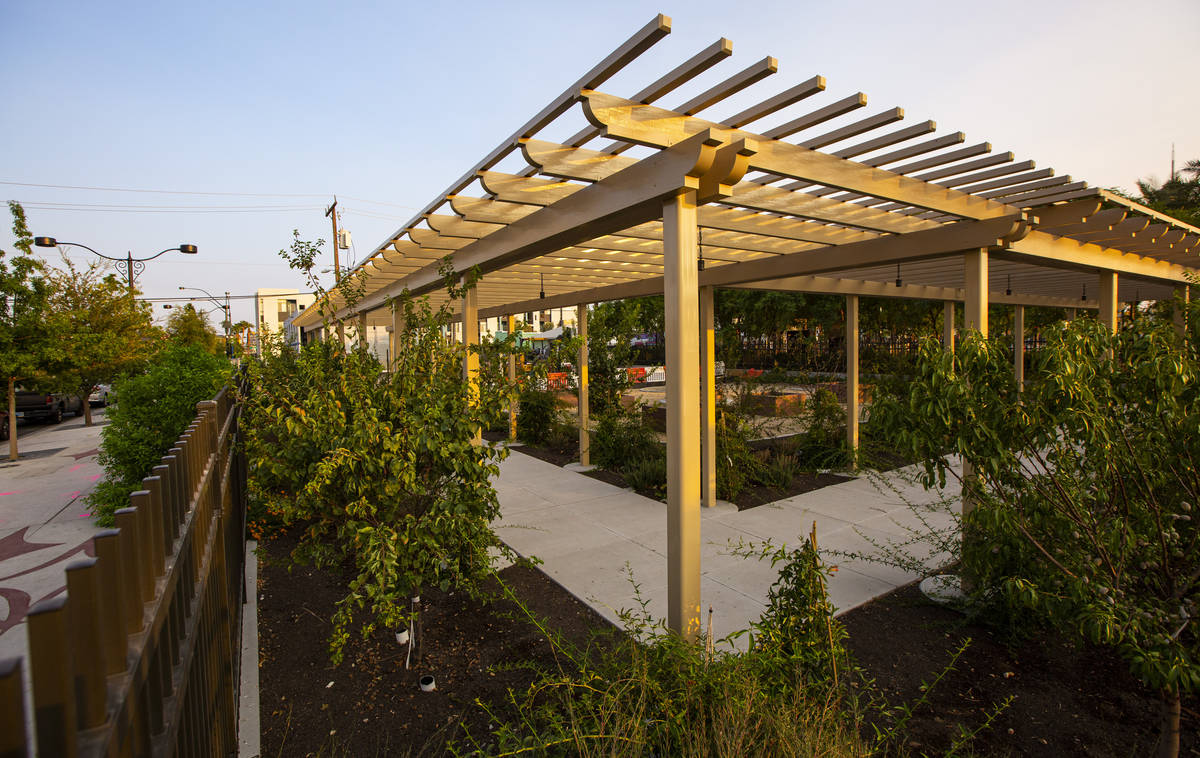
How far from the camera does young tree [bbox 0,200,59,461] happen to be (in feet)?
34.6

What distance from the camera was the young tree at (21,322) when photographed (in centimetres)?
1053

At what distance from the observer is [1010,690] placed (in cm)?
303

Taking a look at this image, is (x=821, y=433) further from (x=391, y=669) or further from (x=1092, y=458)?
(x=391, y=669)

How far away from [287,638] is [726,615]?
294 centimetres

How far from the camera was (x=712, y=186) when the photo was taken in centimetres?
302

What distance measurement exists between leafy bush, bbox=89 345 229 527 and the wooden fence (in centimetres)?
400

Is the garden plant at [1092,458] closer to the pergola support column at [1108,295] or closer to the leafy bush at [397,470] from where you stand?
the leafy bush at [397,470]

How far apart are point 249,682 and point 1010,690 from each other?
4193mm

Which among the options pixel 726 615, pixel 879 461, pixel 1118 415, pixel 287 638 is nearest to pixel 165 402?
pixel 287 638

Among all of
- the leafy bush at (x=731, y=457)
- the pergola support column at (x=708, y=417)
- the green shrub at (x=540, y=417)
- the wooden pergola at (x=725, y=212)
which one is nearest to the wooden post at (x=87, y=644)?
the wooden pergola at (x=725, y=212)

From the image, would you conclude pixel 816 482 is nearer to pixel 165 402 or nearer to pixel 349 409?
pixel 349 409

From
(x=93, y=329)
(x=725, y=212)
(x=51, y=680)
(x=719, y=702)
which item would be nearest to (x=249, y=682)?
(x=719, y=702)

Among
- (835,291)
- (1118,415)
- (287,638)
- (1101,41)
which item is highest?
(1101,41)

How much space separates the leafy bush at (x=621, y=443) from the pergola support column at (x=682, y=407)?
5.14 meters
